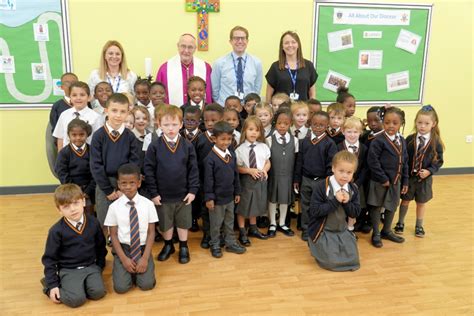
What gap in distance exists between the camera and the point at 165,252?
295 cm

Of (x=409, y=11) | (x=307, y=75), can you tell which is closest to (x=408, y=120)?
(x=409, y=11)

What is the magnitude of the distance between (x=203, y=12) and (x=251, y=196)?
7.74 ft

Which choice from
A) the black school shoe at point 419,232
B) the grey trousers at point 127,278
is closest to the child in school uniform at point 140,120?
the grey trousers at point 127,278

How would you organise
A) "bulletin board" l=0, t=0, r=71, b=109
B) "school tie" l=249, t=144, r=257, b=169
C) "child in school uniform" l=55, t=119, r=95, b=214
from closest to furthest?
"child in school uniform" l=55, t=119, r=95, b=214 → "school tie" l=249, t=144, r=257, b=169 → "bulletin board" l=0, t=0, r=71, b=109

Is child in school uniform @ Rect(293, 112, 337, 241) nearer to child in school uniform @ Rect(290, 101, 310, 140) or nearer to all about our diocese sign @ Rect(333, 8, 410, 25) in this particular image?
child in school uniform @ Rect(290, 101, 310, 140)

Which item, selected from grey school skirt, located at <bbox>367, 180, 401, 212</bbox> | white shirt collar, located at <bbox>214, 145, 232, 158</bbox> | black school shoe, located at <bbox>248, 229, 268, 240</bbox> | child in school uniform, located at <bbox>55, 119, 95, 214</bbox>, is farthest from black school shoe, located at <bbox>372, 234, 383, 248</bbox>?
child in school uniform, located at <bbox>55, 119, 95, 214</bbox>

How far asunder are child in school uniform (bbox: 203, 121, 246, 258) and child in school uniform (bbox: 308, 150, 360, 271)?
0.61 meters

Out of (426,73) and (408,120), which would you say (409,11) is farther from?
(408,120)

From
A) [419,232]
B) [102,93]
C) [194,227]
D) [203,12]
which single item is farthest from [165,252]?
[203,12]

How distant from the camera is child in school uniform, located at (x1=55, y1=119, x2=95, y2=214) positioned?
277 centimetres

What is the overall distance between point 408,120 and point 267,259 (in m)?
3.48

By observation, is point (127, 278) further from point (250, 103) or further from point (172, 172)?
point (250, 103)

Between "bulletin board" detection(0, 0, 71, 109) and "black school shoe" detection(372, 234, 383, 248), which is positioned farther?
"bulletin board" detection(0, 0, 71, 109)

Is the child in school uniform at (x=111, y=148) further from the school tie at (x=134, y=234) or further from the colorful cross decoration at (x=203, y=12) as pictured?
the colorful cross decoration at (x=203, y=12)
